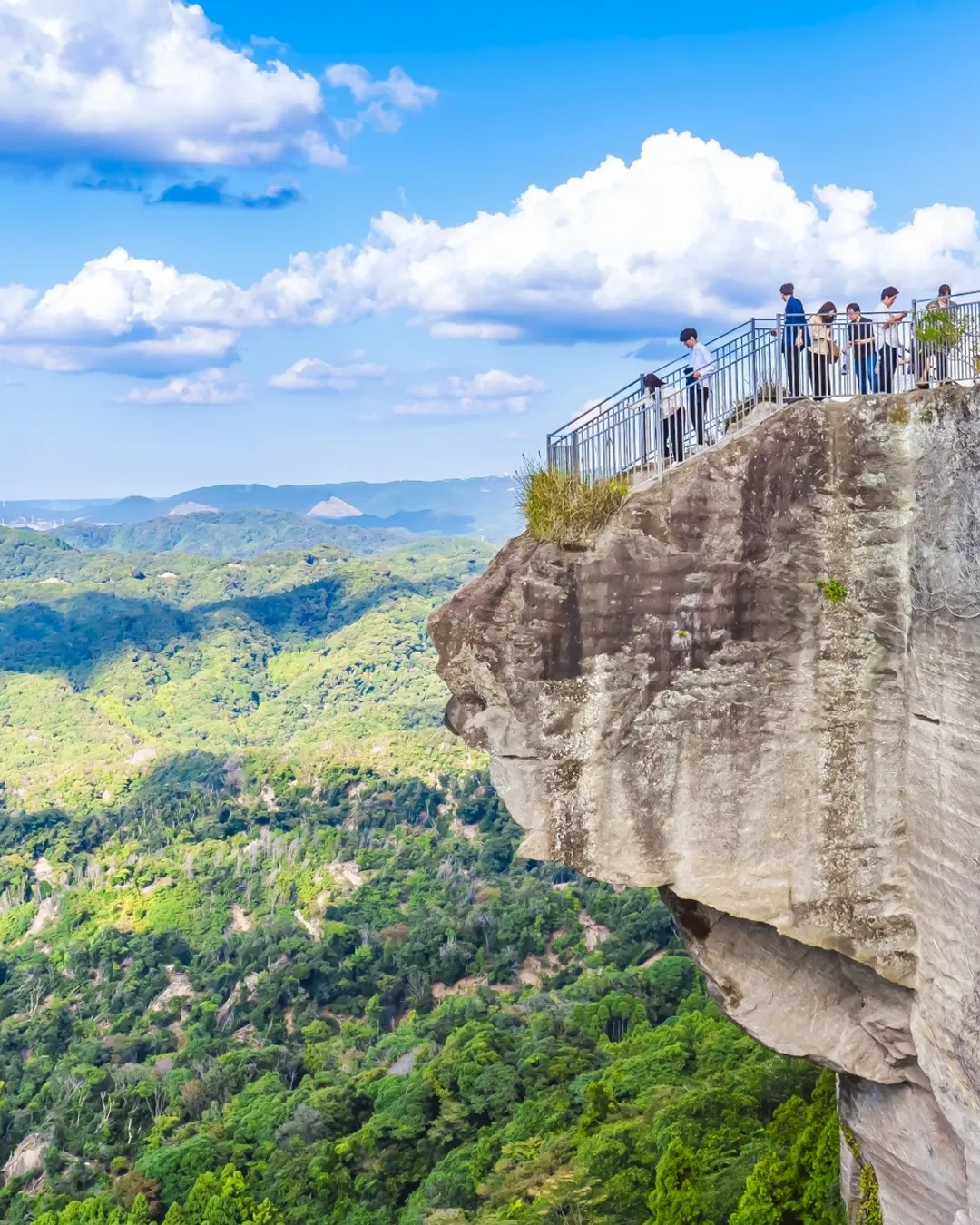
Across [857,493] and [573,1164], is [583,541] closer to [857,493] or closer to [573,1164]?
[857,493]

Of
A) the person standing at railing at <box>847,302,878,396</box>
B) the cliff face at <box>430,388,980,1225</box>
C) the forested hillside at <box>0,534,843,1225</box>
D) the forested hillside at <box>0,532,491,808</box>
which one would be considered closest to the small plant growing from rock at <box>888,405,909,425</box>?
the cliff face at <box>430,388,980,1225</box>

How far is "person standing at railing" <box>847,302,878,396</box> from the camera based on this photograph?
1284cm

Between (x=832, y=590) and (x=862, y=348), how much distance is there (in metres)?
2.65

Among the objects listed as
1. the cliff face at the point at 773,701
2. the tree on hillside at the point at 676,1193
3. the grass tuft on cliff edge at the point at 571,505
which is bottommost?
the tree on hillside at the point at 676,1193

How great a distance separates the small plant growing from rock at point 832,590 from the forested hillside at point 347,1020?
1085 cm

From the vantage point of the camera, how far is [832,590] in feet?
41.1

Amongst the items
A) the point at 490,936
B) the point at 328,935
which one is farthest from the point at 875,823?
the point at 328,935

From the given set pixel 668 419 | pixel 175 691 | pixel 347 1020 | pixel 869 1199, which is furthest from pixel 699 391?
pixel 175 691

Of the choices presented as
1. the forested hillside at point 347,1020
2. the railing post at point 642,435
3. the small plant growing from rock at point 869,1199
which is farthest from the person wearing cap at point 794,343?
the forested hillside at point 347,1020

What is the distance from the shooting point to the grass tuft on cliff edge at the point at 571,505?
1310cm

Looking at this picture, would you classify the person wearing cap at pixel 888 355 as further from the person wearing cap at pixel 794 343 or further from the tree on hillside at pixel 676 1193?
the tree on hillside at pixel 676 1193

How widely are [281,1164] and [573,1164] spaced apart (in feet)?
50.0

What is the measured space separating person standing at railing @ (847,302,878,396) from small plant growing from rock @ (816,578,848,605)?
206cm

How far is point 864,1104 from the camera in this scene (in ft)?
50.2
